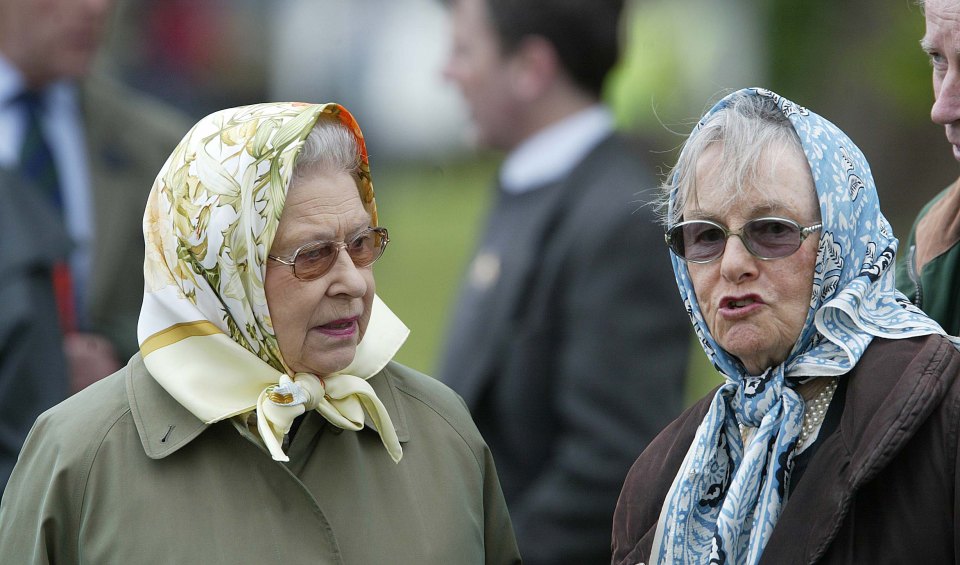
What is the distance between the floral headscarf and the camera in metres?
2.69

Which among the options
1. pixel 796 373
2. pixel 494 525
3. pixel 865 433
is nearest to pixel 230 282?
pixel 494 525

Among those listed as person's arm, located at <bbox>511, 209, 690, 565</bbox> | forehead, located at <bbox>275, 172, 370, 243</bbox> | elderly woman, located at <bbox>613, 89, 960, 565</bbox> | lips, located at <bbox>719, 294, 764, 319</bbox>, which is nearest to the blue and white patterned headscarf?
elderly woman, located at <bbox>613, 89, 960, 565</bbox>

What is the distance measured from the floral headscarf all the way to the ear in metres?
2.09

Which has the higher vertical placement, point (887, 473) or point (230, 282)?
point (230, 282)

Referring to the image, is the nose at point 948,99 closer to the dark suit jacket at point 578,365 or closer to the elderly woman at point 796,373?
the elderly woman at point 796,373

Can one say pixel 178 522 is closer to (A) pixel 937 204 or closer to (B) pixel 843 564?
(B) pixel 843 564

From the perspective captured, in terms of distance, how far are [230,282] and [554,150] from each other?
2279 millimetres

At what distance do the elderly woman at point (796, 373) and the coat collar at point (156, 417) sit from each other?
98cm

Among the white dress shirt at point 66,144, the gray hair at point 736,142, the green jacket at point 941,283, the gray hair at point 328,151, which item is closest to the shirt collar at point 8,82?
the white dress shirt at point 66,144

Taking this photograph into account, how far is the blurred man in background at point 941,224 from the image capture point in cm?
282

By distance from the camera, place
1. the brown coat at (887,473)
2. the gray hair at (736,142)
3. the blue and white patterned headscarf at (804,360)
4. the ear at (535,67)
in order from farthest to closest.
Result: the ear at (535,67)
the gray hair at (736,142)
the blue and white patterned headscarf at (804,360)
the brown coat at (887,473)

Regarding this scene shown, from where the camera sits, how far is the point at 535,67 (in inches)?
192

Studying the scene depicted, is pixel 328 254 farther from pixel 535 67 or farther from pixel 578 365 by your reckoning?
pixel 535 67

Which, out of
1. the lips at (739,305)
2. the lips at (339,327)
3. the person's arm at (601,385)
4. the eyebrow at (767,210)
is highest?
the eyebrow at (767,210)
